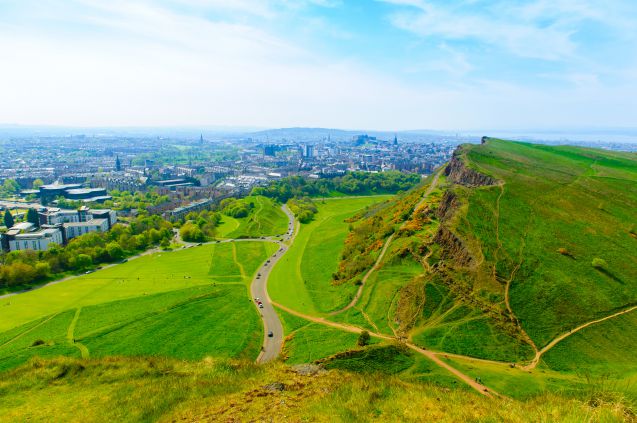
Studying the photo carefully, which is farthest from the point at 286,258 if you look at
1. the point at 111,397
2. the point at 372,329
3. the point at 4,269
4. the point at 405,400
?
the point at 405,400

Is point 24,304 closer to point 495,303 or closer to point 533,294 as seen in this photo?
point 495,303

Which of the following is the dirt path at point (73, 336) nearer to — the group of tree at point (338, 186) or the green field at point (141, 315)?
the green field at point (141, 315)

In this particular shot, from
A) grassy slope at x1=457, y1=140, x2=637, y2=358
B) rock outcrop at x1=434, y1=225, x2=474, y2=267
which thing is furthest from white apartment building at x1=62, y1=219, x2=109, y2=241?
grassy slope at x1=457, y1=140, x2=637, y2=358

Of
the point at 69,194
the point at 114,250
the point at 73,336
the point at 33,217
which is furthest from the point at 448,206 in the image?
the point at 69,194

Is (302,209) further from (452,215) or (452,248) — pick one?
(452,248)

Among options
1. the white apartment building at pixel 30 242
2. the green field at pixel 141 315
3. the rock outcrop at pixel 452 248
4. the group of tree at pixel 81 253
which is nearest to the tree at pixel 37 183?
the white apartment building at pixel 30 242

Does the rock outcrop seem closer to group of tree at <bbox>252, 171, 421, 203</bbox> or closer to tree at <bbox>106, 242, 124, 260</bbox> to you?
tree at <bbox>106, 242, 124, 260</bbox>
